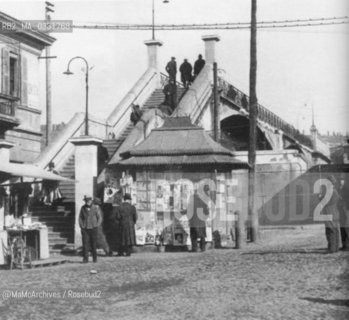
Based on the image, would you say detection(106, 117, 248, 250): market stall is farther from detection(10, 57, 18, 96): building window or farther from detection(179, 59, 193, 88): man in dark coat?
detection(10, 57, 18, 96): building window

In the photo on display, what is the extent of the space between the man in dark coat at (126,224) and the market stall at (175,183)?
0.83 m

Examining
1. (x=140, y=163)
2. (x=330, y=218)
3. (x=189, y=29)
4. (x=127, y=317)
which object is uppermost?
(x=189, y=29)

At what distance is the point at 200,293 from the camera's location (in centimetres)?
1063

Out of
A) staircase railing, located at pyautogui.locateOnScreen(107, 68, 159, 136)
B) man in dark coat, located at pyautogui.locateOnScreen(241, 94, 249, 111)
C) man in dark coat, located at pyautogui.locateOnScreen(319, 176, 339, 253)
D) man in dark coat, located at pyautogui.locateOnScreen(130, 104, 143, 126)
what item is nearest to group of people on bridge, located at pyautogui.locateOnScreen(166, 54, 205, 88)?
staircase railing, located at pyautogui.locateOnScreen(107, 68, 159, 136)

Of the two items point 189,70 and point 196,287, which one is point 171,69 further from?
point 196,287

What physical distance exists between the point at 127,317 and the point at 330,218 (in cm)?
824

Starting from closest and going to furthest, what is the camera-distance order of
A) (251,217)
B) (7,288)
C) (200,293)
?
(200,293) → (7,288) → (251,217)

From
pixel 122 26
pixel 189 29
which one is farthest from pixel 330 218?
pixel 122 26

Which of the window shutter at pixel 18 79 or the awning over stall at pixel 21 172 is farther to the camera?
the window shutter at pixel 18 79

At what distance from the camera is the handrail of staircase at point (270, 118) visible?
32638 mm

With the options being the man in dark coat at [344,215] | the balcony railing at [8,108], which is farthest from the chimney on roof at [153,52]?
the man in dark coat at [344,215]

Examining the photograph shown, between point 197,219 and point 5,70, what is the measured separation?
15348mm

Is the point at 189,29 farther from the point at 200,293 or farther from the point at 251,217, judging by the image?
the point at 200,293

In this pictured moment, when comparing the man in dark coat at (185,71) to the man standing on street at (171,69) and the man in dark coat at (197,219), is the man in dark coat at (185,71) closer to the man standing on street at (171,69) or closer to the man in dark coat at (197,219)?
the man standing on street at (171,69)
